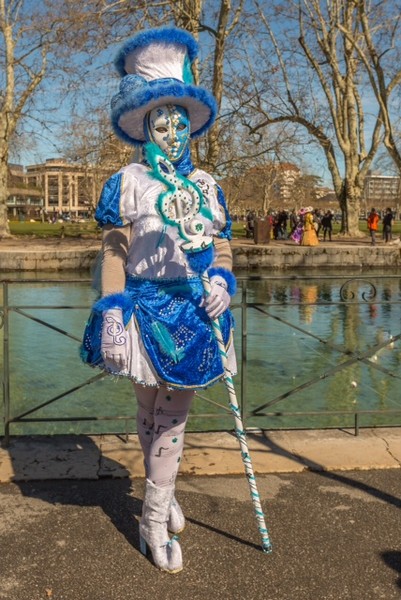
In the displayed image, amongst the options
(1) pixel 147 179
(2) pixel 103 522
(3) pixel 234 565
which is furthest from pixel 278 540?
(1) pixel 147 179

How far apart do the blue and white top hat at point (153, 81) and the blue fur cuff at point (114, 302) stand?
0.68 m

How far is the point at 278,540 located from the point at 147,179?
5.14 feet

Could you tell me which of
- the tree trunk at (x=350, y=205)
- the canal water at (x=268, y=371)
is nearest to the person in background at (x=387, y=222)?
the tree trunk at (x=350, y=205)

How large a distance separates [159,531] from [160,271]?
1.01 m

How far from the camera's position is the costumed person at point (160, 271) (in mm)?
2389

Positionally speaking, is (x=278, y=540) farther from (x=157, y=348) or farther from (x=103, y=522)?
(x=157, y=348)

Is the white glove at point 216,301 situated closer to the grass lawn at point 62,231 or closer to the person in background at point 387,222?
the grass lawn at point 62,231

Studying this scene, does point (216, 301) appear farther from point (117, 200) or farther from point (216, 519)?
point (216, 519)

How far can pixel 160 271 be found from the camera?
8.00 feet

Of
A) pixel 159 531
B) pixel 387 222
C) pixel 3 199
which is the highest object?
pixel 3 199

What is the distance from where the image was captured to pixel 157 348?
2.39 metres

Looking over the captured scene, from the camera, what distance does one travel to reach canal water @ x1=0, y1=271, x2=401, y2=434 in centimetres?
396

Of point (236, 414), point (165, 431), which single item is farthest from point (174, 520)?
point (236, 414)

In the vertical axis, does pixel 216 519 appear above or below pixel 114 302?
below
